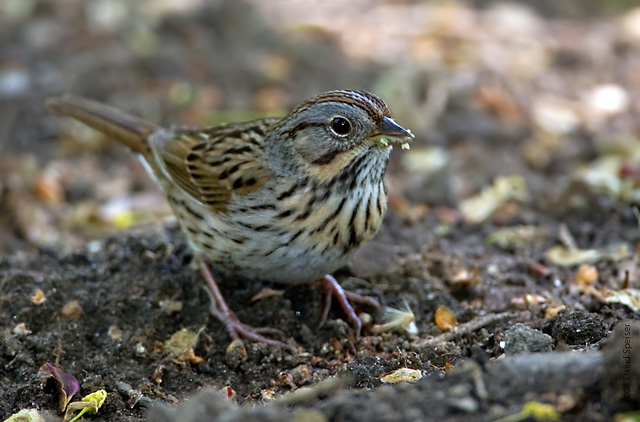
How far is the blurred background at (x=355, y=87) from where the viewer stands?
20.4 feet

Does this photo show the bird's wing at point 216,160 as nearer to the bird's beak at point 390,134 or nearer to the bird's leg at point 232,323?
the bird's leg at point 232,323

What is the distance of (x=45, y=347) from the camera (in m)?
4.16

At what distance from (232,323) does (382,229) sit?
148 cm

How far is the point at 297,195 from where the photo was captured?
4277 mm

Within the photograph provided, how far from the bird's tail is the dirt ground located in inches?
25.1

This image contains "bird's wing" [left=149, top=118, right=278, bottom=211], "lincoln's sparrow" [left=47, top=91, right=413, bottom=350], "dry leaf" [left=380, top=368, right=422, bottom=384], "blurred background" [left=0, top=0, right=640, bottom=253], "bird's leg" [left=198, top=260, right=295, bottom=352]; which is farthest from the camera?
"blurred background" [left=0, top=0, right=640, bottom=253]

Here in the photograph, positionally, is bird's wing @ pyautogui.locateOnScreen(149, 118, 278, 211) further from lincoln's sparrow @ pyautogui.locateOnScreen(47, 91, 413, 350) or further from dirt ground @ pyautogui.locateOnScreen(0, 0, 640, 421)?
dirt ground @ pyautogui.locateOnScreen(0, 0, 640, 421)

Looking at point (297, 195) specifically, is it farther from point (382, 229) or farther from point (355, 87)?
point (355, 87)

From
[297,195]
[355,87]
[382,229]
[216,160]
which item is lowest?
[382,229]

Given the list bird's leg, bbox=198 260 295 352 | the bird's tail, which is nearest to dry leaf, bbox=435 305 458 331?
bird's leg, bbox=198 260 295 352

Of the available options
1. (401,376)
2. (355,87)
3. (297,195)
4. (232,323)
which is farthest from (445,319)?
(355,87)

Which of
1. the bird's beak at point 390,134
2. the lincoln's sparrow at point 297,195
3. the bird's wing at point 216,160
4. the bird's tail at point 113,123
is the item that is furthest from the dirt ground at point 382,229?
the bird's beak at point 390,134

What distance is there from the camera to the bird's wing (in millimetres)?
4559

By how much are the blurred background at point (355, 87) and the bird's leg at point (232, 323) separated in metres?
1.61
